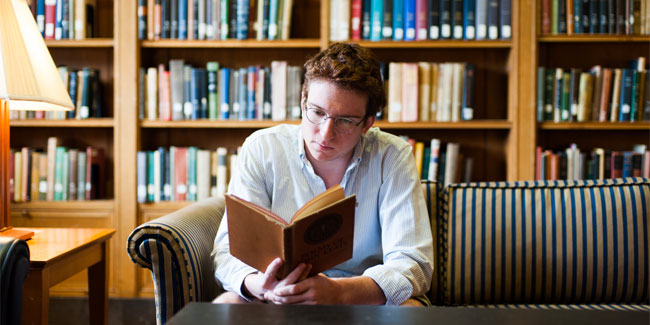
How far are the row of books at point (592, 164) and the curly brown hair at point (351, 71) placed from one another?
148 cm

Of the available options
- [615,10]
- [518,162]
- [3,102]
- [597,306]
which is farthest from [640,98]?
[3,102]

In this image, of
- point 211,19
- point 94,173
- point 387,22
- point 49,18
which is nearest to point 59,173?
point 94,173

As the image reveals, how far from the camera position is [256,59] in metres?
2.78

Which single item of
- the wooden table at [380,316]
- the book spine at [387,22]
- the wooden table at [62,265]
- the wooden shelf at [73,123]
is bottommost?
the wooden table at [62,265]

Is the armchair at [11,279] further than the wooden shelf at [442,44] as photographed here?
No

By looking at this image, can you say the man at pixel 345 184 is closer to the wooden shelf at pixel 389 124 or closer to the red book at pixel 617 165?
the wooden shelf at pixel 389 124

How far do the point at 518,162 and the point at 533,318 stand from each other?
6.06ft

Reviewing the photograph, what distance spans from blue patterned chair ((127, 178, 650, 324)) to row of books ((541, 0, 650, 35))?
1.09m

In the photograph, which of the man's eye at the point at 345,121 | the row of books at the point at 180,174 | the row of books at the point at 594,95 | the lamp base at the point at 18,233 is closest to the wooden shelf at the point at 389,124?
the row of books at the point at 180,174

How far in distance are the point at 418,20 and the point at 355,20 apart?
0.29m

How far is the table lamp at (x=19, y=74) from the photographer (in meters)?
1.39

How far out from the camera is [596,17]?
2.48 m

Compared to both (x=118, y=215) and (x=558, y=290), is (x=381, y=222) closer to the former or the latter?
(x=558, y=290)

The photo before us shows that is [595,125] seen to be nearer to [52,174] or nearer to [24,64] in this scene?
[24,64]
